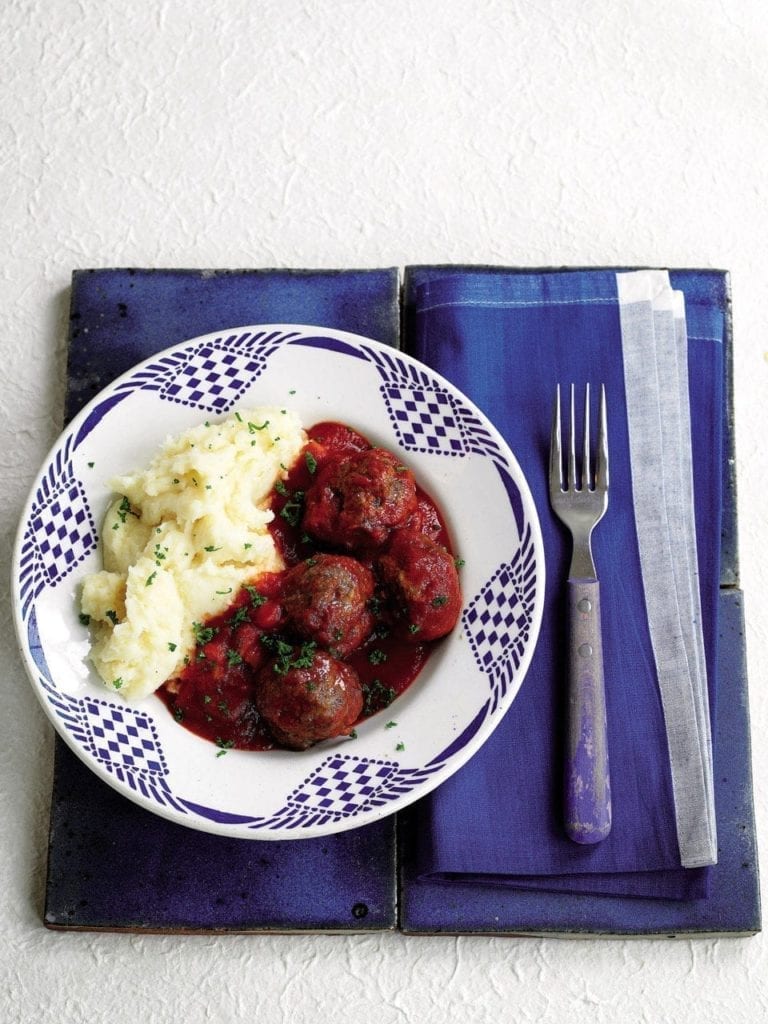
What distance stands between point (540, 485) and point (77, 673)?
2.03m

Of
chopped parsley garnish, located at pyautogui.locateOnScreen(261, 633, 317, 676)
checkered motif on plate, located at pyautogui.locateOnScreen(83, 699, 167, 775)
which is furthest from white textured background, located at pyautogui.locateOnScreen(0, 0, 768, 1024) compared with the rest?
chopped parsley garnish, located at pyautogui.locateOnScreen(261, 633, 317, 676)

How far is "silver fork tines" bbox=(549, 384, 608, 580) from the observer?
177 inches

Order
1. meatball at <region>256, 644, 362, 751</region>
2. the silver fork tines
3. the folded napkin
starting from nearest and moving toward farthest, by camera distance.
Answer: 1. meatball at <region>256, 644, 362, 751</region>
2. the folded napkin
3. the silver fork tines

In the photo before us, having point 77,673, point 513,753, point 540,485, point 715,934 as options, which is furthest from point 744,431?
point 77,673

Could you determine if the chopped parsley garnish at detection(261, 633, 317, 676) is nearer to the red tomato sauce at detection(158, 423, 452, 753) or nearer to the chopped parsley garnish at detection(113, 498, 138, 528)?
the red tomato sauce at detection(158, 423, 452, 753)

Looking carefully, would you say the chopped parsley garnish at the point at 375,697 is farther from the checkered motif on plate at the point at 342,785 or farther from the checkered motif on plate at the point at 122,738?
the checkered motif on plate at the point at 122,738

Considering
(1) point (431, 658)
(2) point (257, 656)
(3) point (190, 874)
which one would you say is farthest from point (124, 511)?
(3) point (190, 874)

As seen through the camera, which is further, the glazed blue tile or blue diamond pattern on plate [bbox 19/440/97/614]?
the glazed blue tile

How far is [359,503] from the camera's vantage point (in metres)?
3.99

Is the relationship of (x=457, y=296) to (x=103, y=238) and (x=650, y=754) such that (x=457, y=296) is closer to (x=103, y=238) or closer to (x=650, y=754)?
(x=103, y=238)

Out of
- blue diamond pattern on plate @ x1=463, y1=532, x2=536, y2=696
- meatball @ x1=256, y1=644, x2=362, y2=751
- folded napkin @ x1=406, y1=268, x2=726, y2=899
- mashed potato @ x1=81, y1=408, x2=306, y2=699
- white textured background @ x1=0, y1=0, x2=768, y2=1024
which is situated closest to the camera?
meatball @ x1=256, y1=644, x2=362, y2=751

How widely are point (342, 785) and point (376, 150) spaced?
3.10 m

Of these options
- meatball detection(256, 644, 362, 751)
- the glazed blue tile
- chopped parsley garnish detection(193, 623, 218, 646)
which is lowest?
the glazed blue tile

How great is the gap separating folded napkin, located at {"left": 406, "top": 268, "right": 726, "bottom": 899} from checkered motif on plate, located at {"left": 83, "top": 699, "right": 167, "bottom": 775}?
113 centimetres
